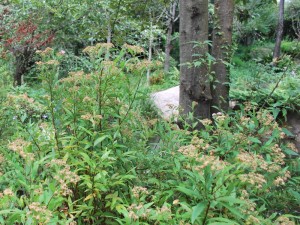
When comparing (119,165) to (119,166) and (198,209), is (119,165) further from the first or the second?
(198,209)

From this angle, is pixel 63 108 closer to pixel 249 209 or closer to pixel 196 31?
pixel 249 209

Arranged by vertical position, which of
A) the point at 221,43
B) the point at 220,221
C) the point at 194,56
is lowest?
the point at 220,221

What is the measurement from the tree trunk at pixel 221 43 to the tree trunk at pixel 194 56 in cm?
22

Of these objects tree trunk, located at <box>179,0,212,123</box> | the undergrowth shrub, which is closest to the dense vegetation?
the undergrowth shrub

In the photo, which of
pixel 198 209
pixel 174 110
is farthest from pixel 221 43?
pixel 198 209

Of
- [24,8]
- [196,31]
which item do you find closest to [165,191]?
[196,31]

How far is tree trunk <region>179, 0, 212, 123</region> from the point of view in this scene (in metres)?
2.57

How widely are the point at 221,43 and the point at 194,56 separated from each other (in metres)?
0.38

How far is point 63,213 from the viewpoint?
125 cm

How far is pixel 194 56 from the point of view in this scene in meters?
2.63

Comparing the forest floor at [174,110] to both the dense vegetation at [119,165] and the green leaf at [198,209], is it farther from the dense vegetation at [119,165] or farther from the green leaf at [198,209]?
the green leaf at [198,209]

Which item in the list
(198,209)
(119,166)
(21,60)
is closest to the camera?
(198,209)

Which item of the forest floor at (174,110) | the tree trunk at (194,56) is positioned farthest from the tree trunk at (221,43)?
the forest floor at (174,110)

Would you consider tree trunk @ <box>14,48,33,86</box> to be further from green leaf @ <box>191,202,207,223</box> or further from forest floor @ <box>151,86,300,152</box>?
green leaf @ <box>191,202,207,223</box>
